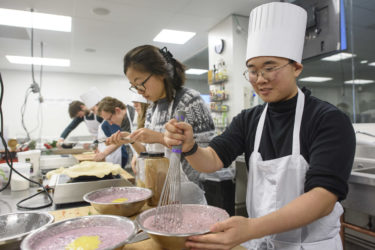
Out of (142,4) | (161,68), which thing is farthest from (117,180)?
(142,4)

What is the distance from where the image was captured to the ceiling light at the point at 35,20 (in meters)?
3.48

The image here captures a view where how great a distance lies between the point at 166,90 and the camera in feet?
4.94

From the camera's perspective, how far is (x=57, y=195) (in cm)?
114

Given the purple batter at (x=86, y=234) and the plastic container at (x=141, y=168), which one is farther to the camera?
the plastic container at (x=141, y=168)

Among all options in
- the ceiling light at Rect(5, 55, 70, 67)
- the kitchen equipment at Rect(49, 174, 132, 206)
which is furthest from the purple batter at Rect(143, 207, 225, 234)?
the ceiling light at Rect(5, 55, 70, 67)

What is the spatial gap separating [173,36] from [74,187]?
12.7 feet

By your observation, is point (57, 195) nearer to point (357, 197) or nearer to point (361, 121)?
point (357, 197)

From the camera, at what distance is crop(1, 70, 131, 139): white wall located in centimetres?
695

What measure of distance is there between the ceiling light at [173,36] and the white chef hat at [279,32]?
342 centimetres

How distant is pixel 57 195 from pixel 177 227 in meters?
0.67

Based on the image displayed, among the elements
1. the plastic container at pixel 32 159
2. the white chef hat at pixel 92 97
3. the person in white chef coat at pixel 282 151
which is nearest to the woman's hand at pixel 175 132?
the person in white chef coat at pixel 282 151

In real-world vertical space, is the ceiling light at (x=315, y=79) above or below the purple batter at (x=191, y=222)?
above

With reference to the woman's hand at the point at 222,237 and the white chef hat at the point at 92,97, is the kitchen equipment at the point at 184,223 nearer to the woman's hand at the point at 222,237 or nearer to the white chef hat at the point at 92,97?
the woman's hand at the point at 222,237

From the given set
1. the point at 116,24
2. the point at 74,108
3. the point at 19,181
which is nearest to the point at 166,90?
the point at 19,181
